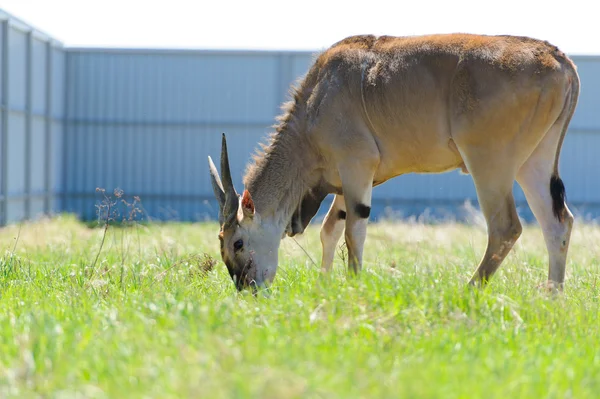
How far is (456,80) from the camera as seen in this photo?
7801 mm

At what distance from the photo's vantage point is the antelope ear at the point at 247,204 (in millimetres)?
7996

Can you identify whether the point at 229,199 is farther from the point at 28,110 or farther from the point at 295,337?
the point at 28,110

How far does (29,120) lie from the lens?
66.1 feet

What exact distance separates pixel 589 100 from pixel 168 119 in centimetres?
1039

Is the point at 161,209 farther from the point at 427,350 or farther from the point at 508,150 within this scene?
the point at 427,350

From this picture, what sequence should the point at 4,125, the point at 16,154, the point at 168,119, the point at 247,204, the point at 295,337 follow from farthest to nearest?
the point at 168,119 → the point at 16,154 → the point at 4,125 → the point at 247,204 → the point at 295,337

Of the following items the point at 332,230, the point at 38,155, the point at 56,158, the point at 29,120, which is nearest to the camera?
the point at 332,230

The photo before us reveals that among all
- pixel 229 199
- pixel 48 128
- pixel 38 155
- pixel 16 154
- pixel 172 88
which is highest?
→ pixel 172 88

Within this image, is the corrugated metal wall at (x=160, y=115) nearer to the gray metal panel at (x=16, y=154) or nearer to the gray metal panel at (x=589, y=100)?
the gray metal panel at (x=16, y=154)

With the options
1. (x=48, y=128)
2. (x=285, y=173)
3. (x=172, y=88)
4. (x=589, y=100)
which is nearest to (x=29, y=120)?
(x=48, y=128)

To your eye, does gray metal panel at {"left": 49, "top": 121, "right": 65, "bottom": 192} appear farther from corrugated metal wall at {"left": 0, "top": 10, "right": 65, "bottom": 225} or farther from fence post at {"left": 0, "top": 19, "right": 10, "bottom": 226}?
fence post at {"left": 0, "top": 19, "right": 10, "bottom": 226}

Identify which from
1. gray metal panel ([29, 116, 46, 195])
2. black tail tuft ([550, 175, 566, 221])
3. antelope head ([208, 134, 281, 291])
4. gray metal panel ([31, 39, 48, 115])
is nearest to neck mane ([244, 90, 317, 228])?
antelope head ([208, 134, 281, 291])

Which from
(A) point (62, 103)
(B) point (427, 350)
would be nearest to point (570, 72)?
(B) point (427, 350)

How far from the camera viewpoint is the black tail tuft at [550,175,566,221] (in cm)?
777
